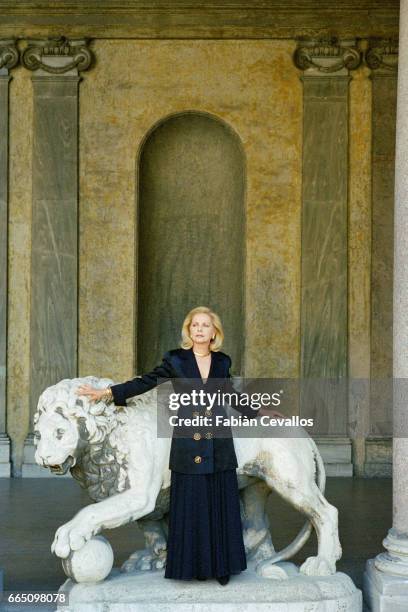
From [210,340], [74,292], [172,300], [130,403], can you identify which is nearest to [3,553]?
[130,403]

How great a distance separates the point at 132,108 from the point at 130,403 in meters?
6.91

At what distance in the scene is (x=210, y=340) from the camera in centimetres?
595

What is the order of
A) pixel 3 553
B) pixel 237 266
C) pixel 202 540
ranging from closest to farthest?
pixel 202 540
pixel 3 553
pixel 237 266

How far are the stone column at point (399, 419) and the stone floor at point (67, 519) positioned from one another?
2.33 feet

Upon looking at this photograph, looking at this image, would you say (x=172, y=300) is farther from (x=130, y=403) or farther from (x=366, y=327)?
(x=130, y=403)

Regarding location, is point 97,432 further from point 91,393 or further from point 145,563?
point 145,563

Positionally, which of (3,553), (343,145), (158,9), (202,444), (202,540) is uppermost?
(158,9)

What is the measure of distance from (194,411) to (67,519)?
12.5ft

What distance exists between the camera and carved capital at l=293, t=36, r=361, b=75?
1205cm

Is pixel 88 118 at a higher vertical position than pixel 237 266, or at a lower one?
higher

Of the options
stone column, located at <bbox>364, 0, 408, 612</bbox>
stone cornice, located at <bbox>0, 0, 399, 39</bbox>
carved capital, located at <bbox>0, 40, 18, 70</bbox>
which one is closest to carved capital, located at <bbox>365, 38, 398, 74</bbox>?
stone cornice, located at <bbox>0, 0, 399, 39</bbox>

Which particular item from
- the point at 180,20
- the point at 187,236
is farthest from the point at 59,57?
the point at 187,236

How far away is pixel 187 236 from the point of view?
12898 millimetres

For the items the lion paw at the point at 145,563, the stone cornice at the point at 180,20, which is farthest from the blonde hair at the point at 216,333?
the stone cornice at the point at 180,20
